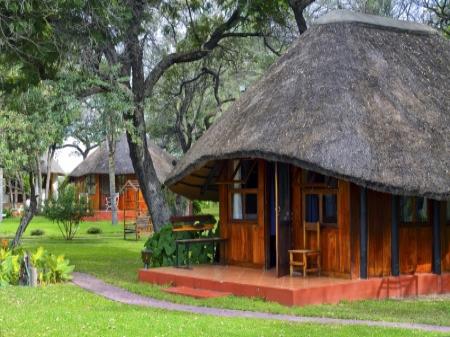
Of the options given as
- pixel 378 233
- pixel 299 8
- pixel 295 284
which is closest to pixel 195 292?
pixel 295 284

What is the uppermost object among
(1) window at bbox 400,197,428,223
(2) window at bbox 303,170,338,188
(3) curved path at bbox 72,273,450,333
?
(2) window at bbox 303,170,338,188

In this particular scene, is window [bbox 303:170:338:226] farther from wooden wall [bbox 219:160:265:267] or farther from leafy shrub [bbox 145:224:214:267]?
leafy shrub [bbox 145:224:214:267]

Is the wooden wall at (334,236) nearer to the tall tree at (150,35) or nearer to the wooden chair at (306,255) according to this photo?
the wooden chair at (306,255)

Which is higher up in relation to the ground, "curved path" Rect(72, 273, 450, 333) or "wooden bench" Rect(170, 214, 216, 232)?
"wooden bench" Rect(170, 214, 216, 232)

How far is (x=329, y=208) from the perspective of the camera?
14.2 meters

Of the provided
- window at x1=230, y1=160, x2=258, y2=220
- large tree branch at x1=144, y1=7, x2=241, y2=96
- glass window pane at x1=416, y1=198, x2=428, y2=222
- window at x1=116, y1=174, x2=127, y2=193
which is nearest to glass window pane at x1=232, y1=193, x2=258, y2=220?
window at x1=230, y1=160, x2=258, y2=220

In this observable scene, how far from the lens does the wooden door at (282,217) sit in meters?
14.0

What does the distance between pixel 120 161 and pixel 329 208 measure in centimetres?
3132

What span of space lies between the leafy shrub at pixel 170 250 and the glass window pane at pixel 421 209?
4.85 meters

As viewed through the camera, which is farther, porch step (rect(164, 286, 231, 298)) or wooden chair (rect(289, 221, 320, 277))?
wooden chair (rect(289, 221, 320, 277))

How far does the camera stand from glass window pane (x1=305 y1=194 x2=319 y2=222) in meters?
14.4

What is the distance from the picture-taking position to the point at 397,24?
16.5 metres

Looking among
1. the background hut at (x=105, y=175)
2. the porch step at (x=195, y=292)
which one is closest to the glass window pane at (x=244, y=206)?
the porch step at (x=195, y=292)

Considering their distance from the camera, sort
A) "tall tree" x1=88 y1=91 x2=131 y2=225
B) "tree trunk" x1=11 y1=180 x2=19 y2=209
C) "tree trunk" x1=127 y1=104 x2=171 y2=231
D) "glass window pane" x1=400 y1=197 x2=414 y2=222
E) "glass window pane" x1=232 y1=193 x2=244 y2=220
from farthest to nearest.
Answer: "tree trunk" x1=11 y1=180 x2=19 y2=209 → "tree trunk" x1=127 y1=104 x2=171 y2=231 → "tall tree" x1=88 y1=91 x2=131 y2=225 → "glass window pane" x1=232 y1=193 x2=244 y2=220 → "glass window pane" x1=400 y1=197 x2=414 y2=222
